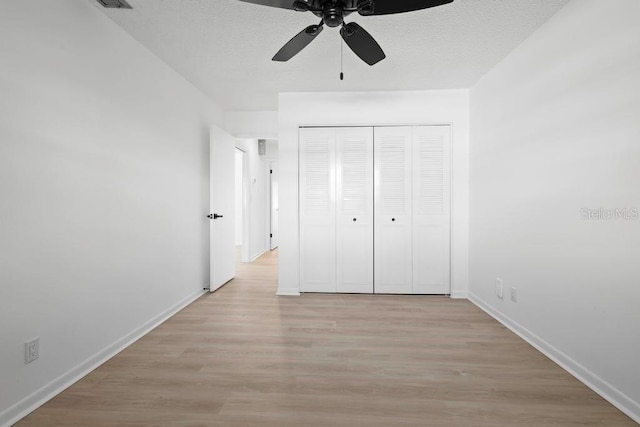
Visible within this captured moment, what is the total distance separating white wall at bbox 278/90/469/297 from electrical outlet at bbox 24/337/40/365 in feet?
7.50

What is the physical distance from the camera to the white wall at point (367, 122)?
3.58m

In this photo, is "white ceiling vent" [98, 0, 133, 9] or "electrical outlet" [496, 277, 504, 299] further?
"electrical outlet" [496, 277, 504, 299]

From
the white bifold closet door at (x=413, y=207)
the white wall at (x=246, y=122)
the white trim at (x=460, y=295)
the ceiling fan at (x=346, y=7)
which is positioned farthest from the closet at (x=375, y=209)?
the ceiling fan at (x=346, y=7)

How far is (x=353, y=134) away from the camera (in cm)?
369

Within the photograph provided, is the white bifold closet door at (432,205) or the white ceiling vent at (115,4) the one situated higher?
the white ceiling vent at (115,4)

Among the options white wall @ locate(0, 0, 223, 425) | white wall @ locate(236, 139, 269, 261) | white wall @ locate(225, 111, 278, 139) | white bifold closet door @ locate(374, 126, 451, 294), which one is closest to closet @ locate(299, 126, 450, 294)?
white bifold closet door @ locate(374, 126, 451, 294)

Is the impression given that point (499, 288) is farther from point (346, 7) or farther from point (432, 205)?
point (346, 7)

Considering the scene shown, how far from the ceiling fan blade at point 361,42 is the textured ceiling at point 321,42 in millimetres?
416

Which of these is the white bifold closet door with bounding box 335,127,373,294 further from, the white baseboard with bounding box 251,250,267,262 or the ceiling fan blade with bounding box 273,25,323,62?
the white baseboard with bounding box 251,250,267,262

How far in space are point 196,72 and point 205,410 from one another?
2906 mm

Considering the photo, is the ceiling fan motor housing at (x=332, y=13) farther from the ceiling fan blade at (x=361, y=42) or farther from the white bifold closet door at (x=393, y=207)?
the white bifold closet door at (x=393, y=207)

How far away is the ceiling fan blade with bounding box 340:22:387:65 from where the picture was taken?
173 centimetres

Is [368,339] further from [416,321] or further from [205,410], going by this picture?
[205,410]

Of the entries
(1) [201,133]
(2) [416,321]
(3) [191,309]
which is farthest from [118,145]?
(2) [416,321]
